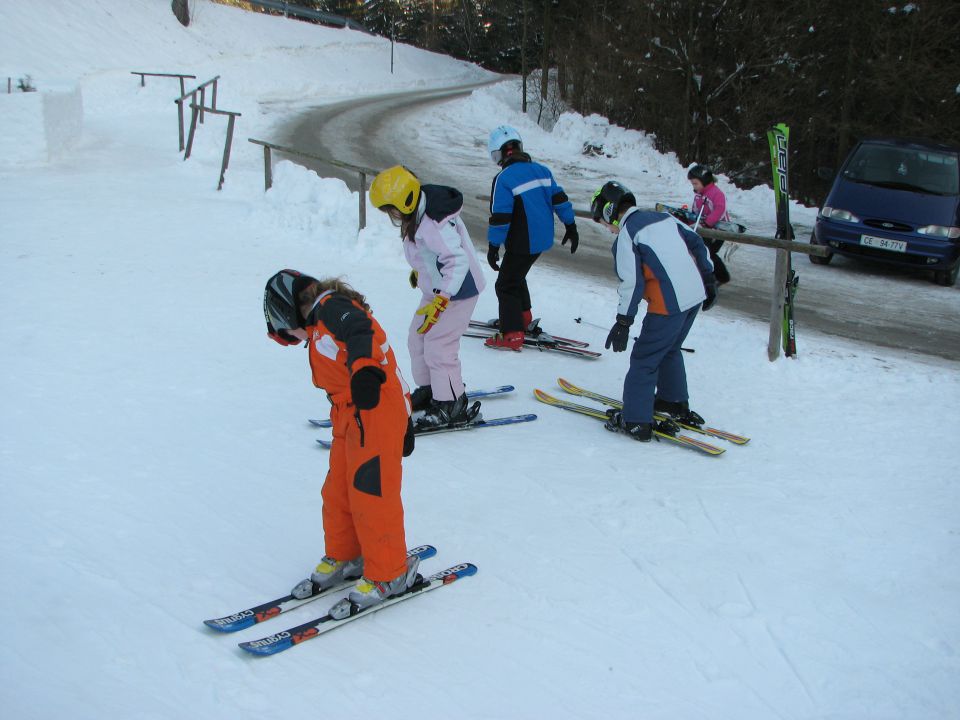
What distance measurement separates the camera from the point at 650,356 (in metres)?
5.23

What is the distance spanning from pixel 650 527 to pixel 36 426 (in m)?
3.68

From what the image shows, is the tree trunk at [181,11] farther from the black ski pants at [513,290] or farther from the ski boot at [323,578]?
the ski boot at [323,578]

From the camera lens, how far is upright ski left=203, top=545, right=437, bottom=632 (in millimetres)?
3148

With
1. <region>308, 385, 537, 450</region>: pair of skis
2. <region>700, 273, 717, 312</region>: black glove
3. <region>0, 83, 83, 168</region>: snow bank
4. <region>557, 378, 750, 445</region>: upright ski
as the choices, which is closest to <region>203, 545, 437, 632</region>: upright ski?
<region>308, 385, 537, 450</region>: pair of skis

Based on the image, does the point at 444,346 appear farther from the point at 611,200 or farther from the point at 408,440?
the point at 408,440

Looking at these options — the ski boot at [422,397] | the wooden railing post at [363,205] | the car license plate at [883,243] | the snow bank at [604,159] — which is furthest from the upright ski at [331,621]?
the snow bank at [604,159]

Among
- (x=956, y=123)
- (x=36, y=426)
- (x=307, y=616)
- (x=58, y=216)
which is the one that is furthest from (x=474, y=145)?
(x=307, y=616)

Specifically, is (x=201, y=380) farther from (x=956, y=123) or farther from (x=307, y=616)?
(x=956, y=123)

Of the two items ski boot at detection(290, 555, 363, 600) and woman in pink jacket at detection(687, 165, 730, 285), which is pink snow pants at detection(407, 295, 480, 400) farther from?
woman in pink jacket at detection(687, 165, 730, 285)

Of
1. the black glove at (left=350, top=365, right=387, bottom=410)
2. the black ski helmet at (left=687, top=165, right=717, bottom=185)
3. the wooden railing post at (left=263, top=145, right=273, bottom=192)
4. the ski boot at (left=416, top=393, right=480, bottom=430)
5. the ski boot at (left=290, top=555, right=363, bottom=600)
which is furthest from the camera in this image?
the wooden railing post at (left=263, top=145, right=273, bottom=192)

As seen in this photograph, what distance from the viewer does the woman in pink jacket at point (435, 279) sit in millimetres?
4547

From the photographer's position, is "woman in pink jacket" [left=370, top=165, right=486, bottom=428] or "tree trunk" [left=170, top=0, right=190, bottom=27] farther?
"tree trunk" [left=170, top=0, right=190, bottom=27]

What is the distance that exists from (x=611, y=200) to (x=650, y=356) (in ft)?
3.49

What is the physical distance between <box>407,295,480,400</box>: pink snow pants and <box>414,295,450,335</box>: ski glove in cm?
9
